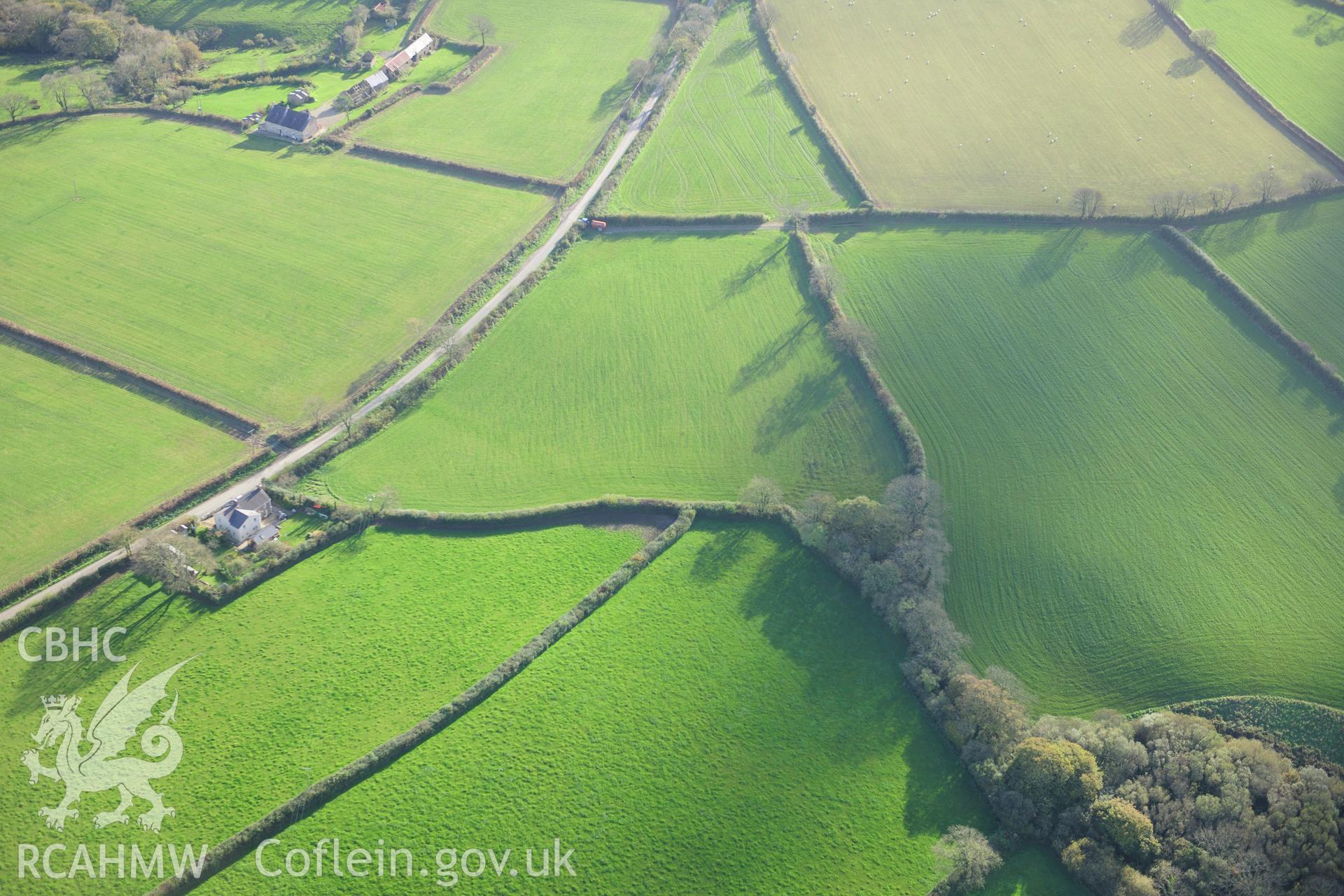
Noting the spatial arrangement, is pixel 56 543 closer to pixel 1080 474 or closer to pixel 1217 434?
pixel 1080 474

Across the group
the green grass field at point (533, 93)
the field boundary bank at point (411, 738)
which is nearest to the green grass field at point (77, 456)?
the field boundary bank at point (411, 738)

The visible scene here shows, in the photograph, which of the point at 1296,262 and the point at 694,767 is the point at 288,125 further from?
the point at 1296,262

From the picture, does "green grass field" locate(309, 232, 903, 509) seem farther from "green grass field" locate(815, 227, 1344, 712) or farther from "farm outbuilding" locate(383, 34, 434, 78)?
"farm outbuilding" locate(383, 34, 434, 78)

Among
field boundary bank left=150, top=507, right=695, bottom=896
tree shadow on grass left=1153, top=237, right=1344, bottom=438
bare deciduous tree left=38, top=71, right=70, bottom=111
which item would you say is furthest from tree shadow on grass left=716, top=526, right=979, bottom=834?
bare deciduous tree left=38, top=71, right=70, bottom=111

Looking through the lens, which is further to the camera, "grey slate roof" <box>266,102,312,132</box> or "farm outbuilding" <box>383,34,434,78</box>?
"farm outbuilding" <box>383,34,434,78</box>

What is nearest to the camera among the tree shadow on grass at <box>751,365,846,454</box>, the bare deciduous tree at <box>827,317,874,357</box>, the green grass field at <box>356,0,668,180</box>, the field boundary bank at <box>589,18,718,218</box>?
the tree shadow on grass at <box>751,365,846,454</box>

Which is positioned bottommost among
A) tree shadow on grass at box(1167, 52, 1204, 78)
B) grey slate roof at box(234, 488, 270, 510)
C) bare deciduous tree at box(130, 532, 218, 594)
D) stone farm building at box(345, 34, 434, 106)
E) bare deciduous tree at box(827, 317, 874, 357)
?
bare deciduous tree at box(130, 532, 218, 594)

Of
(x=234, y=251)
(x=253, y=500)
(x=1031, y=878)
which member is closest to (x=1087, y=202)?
(x=1031, y=878)
